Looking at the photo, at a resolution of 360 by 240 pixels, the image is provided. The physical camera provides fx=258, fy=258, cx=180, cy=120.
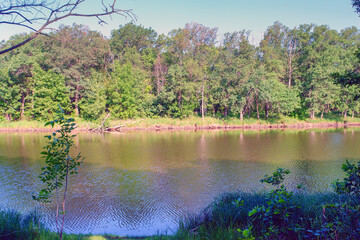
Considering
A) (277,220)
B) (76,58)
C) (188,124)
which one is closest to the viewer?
(277,220)

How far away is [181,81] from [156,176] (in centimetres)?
2552

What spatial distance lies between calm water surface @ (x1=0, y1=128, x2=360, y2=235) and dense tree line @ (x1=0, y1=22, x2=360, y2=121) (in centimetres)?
1563

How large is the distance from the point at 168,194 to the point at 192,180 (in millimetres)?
2163

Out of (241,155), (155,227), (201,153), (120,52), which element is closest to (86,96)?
(120,52)

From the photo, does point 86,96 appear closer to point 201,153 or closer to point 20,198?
point 201,153

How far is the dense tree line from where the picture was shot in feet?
119

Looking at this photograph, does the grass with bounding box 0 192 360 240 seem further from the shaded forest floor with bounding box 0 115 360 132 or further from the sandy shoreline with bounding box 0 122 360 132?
the shaded forest floor with bounding box 0 115 360 132

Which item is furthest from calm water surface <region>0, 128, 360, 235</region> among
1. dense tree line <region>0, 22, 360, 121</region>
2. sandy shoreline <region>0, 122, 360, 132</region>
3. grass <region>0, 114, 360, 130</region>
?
dense tree line <region>0, 22, 360, 121</region>

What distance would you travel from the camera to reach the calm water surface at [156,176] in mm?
8586

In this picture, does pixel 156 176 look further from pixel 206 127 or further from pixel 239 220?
pixel 206 127

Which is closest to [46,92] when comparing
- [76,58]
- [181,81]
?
[76,58]

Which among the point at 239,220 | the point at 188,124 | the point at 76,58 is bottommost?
the point at 239,220

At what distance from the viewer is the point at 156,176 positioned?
13250 millimetres

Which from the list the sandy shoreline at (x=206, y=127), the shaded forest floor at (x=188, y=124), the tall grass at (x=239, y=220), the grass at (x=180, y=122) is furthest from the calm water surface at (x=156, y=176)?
the grass at (x=180, y=122)
